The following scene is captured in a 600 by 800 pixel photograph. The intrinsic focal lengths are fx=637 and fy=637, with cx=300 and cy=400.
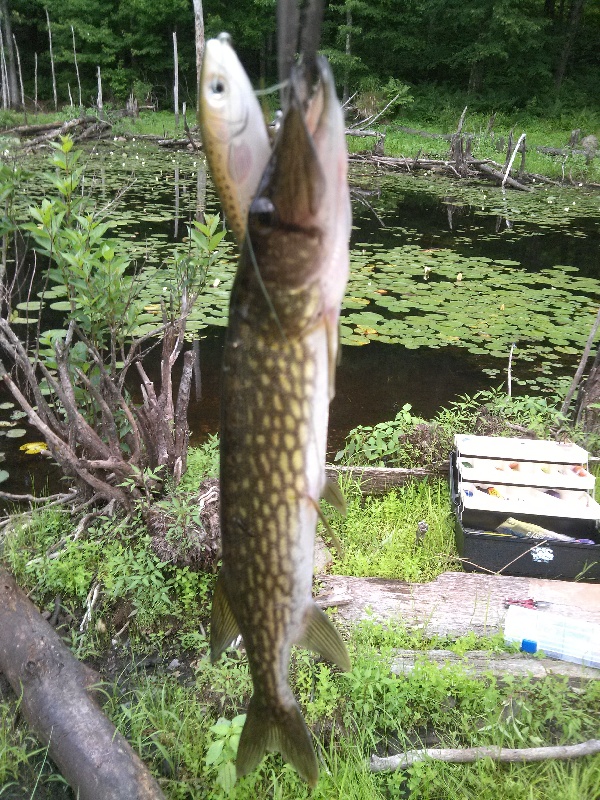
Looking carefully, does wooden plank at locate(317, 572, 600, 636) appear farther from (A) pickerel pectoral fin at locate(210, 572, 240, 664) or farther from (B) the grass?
(B) the grass

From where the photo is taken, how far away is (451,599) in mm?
→ 3232

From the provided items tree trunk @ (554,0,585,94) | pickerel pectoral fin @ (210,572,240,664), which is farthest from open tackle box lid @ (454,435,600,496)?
tree trunk @ (554,0,585,94)

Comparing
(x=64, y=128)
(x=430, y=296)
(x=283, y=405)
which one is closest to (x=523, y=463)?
(x=283, y=405)

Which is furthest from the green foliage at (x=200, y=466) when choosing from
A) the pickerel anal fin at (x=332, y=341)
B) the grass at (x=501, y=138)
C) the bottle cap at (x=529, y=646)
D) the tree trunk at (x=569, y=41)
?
the tree trunk at (x=569, y=41)

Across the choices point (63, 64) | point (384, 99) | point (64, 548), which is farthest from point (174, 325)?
point (63, 64)

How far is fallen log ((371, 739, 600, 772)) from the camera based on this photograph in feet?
7.84

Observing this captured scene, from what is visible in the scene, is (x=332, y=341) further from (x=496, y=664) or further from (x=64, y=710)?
(x=496, y=664)

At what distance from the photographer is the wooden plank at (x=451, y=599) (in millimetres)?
3096

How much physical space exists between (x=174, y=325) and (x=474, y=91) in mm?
25508

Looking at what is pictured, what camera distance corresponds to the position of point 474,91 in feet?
81.4

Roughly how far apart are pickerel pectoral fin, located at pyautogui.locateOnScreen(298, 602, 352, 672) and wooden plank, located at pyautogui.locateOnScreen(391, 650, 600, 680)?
172 centimetres

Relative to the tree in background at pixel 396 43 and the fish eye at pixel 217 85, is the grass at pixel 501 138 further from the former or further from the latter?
the fish eye at pixel 217 85

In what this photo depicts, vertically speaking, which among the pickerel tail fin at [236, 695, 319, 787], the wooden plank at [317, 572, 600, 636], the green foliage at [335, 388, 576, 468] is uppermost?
the pickerel tail fin at [236, 695, 319, 787]

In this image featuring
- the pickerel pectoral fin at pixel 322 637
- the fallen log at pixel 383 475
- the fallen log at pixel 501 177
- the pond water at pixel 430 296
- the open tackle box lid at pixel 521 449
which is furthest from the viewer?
the fallen log at pixel 501 177
